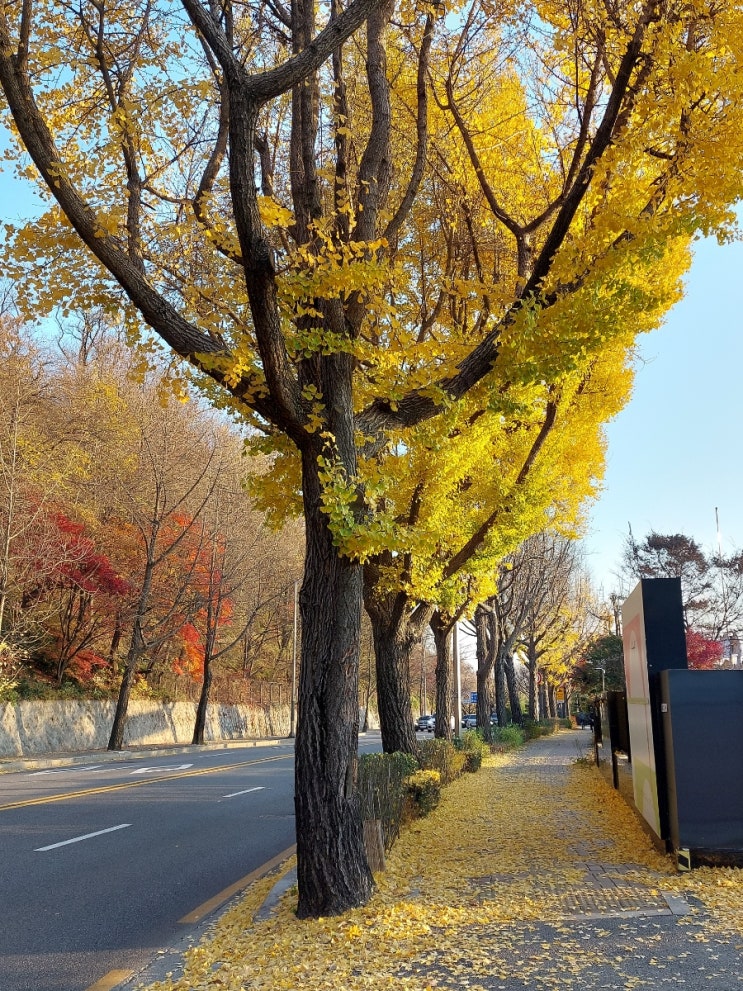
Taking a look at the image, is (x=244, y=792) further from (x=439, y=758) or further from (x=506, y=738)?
(x=506, y=738)

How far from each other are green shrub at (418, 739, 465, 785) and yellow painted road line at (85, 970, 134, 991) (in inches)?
316

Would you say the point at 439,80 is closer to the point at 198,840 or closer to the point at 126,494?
the point at 198,840

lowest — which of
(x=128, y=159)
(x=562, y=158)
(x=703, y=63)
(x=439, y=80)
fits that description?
(x=128, y=159)

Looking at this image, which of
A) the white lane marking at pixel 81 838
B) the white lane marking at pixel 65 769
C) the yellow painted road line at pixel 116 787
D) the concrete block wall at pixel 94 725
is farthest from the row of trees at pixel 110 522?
the white lane marking at pixel 81 838

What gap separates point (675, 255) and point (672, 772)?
616cm

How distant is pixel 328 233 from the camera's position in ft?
23.2

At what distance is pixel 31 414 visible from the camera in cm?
2498

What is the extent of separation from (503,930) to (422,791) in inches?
207

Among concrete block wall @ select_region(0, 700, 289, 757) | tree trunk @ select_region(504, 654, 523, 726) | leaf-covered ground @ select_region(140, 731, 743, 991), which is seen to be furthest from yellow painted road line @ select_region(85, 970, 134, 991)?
tree trunk @ select_region(504, 654, 523, 726)

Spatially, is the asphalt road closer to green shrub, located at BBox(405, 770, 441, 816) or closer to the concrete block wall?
green shrub, located at BBox(405, 770, 441, 816)

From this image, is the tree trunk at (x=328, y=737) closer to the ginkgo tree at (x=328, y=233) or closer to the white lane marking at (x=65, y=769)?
the ginkgo tree at (x=328, y=233)

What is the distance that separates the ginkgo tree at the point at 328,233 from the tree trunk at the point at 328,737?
15 mm

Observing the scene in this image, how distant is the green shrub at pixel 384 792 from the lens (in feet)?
25.1

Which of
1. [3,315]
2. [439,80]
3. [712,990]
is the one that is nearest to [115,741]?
[3,315]
